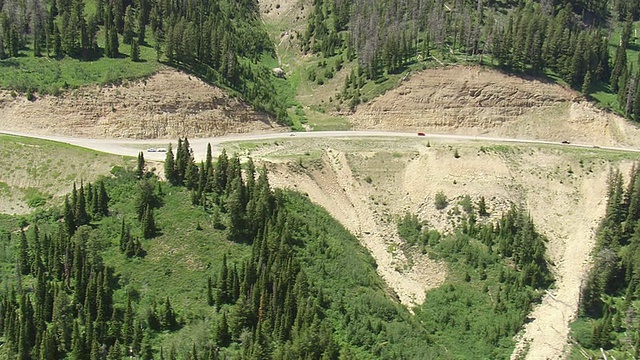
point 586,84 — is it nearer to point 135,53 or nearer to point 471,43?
point 471,43

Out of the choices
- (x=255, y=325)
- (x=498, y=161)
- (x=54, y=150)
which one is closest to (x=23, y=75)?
(x=54, y=150)

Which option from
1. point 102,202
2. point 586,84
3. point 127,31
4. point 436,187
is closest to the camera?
point 102,202

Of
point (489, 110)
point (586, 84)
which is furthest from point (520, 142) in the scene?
point (586, 84)

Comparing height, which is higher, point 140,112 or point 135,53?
point 135,53

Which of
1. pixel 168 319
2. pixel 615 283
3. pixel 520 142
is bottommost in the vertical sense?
pixel 168 319

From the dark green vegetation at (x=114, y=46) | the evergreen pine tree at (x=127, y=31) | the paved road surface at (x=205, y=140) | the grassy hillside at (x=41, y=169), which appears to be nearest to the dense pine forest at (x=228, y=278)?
the grassy hillside at (x=41, y=169)

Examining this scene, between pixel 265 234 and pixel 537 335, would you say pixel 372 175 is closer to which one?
pixel 265 234
